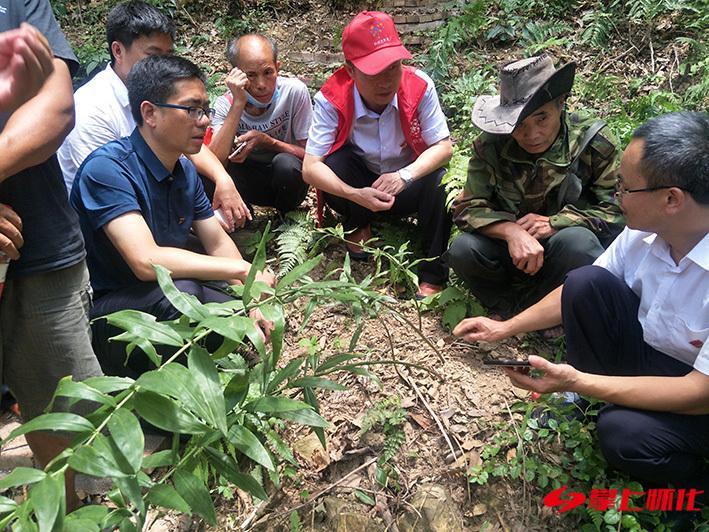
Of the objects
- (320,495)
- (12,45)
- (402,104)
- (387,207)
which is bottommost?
(320,495)

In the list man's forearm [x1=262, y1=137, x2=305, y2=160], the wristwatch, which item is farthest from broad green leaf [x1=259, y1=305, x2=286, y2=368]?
man's forearm [x1=262, y1=137, x2=305, y2=160]

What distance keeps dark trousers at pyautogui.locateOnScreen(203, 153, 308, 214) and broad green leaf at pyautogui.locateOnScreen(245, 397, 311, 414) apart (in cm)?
264

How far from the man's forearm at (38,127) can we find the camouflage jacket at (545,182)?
6.71 feet

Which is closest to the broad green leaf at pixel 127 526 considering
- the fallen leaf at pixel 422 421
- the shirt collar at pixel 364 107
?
the fallen leaf at pixel 422 421

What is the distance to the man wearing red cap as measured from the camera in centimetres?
361

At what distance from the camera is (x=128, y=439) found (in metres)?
1.29

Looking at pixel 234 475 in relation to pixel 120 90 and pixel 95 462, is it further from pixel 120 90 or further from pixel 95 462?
pixel 120 90

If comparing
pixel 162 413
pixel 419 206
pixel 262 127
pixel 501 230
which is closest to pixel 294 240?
pixel 419 206

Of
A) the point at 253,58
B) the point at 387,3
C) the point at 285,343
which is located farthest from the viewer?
the point at 387,3

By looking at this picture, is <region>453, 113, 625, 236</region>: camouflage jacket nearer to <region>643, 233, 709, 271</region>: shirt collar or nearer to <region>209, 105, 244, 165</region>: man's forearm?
<region>643, 233, 709, 271</region>: shirt collar

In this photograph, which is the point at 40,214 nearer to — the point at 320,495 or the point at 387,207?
the point at 320,495

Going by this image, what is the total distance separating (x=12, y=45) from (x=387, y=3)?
6.36 metres

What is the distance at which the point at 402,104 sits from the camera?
12.3ft

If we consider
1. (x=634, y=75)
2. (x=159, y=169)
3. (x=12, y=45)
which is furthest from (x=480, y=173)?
(x=634, y=75)
